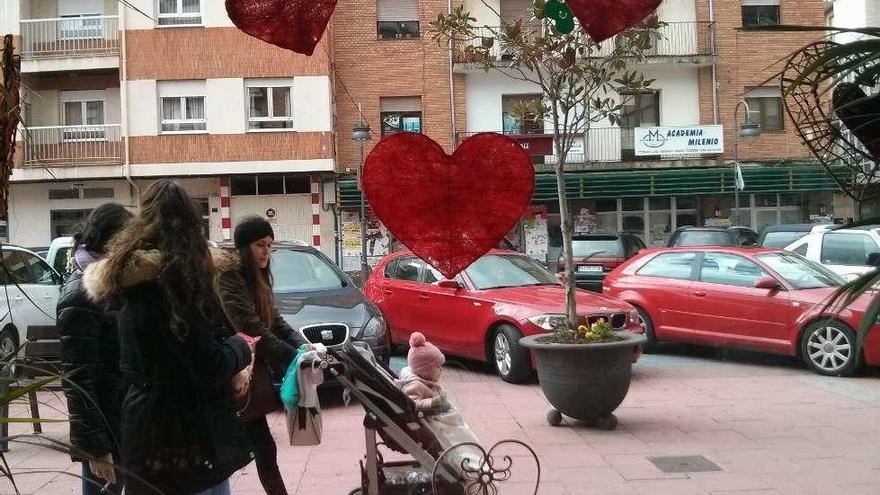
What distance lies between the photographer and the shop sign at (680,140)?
23.2m

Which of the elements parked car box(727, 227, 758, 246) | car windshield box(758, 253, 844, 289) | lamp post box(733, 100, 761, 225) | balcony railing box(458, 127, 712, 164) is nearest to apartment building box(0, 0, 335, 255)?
balcony railing box(458, 127, 712, 164)

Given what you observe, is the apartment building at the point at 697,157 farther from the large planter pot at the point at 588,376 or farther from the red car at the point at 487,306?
the large planter pot at the point at 588,376

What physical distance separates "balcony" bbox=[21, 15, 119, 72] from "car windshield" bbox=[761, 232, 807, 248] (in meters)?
17.2

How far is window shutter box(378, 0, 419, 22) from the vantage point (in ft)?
48.0

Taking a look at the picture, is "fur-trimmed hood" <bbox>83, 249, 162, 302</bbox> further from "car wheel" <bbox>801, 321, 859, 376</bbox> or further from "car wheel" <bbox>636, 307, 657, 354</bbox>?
"car wheel" <bbox>636, 307, 657, 354</bbox>

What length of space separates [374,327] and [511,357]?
5.57 ft

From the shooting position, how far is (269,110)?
2242 centimetres

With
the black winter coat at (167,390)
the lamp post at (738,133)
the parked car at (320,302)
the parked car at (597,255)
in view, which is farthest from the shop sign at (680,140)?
the black winter coat at (167,390)

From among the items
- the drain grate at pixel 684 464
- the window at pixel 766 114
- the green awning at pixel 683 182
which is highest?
the window at pixel 766 114

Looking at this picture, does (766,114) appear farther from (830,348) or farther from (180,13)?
(180,13)

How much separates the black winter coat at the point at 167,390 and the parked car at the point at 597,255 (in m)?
13.3

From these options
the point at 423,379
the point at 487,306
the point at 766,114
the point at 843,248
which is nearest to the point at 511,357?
the point at 487,306

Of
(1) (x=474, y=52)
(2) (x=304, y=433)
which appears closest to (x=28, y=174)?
(1) (x=474, y=52)

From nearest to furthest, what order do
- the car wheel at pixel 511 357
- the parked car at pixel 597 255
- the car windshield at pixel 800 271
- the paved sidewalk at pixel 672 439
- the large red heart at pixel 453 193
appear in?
the large red heart at pixel 453 193 < the paved sidewalk at pixel 672 439 < the car wheel at pixel 511 357 < the car windshield at pixel 800 271 < the parked car at pixel 597 255
